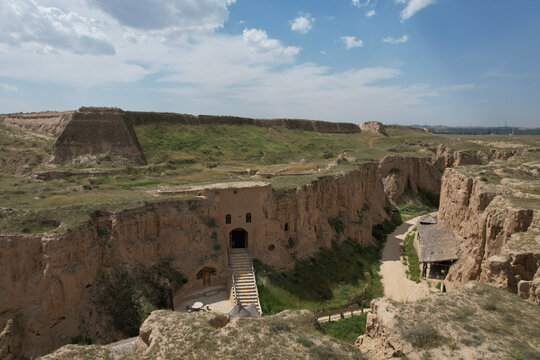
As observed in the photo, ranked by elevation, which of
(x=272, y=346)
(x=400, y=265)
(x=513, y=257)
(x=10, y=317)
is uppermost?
(x=513, y=257)

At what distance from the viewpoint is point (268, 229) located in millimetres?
26906

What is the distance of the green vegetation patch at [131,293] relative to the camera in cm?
1931

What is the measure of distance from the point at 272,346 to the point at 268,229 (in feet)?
47.8

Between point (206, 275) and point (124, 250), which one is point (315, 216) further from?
point (124, 250)

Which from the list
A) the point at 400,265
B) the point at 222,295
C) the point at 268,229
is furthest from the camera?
the point at 400,265

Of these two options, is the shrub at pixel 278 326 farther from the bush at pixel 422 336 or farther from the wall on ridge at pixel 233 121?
the wall on ridge at pixel 233 121

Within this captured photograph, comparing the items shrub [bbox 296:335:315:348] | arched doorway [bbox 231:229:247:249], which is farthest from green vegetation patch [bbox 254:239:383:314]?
shrub [bbox 296:335:315:348]

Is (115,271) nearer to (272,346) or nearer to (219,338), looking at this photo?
(219,338)

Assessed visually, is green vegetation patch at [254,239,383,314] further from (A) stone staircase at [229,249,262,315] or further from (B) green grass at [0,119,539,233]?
(B) green grass at [0,119,539,233]

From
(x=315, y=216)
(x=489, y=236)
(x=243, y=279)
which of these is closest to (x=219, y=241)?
(x=243, y=279)

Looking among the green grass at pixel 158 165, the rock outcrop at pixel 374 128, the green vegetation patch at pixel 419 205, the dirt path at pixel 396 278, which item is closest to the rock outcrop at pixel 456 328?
the green grass at pixel 158 165

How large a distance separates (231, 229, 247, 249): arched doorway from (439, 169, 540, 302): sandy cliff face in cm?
1489

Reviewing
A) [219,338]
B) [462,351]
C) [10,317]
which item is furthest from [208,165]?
[462,351]

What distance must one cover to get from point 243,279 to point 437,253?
15355mm
